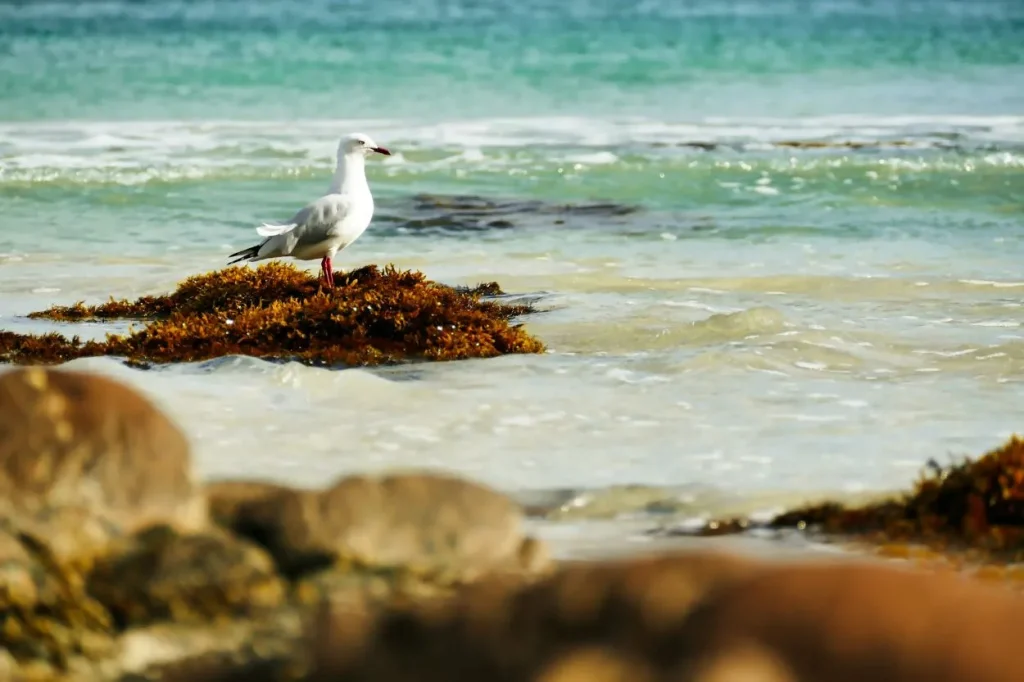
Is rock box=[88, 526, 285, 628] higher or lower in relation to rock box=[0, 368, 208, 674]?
lower

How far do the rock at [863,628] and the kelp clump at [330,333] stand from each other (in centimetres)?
721

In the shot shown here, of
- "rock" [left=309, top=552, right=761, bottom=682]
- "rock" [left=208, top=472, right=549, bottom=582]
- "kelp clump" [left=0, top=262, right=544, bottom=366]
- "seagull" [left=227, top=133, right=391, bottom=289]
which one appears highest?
"seagull" [left=227, top=133, right=391, bottom=289]

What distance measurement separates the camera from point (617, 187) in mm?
23406

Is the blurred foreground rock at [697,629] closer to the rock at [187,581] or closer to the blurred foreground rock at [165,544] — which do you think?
the blurred foreground rock at [165,544]

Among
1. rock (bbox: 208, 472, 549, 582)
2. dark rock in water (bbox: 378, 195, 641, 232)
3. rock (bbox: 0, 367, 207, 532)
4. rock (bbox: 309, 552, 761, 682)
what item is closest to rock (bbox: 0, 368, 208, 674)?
rock (bbox: 0, 367, 207, 532)

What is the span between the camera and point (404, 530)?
12.8 ft

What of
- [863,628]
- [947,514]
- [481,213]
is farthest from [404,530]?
[481,213]

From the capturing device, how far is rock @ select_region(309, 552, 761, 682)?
96.2 inches

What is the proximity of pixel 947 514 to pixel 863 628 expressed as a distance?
362cm

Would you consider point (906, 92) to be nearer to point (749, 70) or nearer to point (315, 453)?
point (749, 70)

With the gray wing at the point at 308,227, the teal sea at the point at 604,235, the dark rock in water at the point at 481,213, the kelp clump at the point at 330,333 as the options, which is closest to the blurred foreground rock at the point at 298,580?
the teal sea at the point at 604,235

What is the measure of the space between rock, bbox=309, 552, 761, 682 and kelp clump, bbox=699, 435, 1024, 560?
3.04 m

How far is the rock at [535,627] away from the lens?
2443 millimetres

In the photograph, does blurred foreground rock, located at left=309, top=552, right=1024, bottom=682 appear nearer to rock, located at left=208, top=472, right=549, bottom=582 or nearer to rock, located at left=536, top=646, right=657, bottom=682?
rock, located at left=536, top=646, right=657, bottom=682
